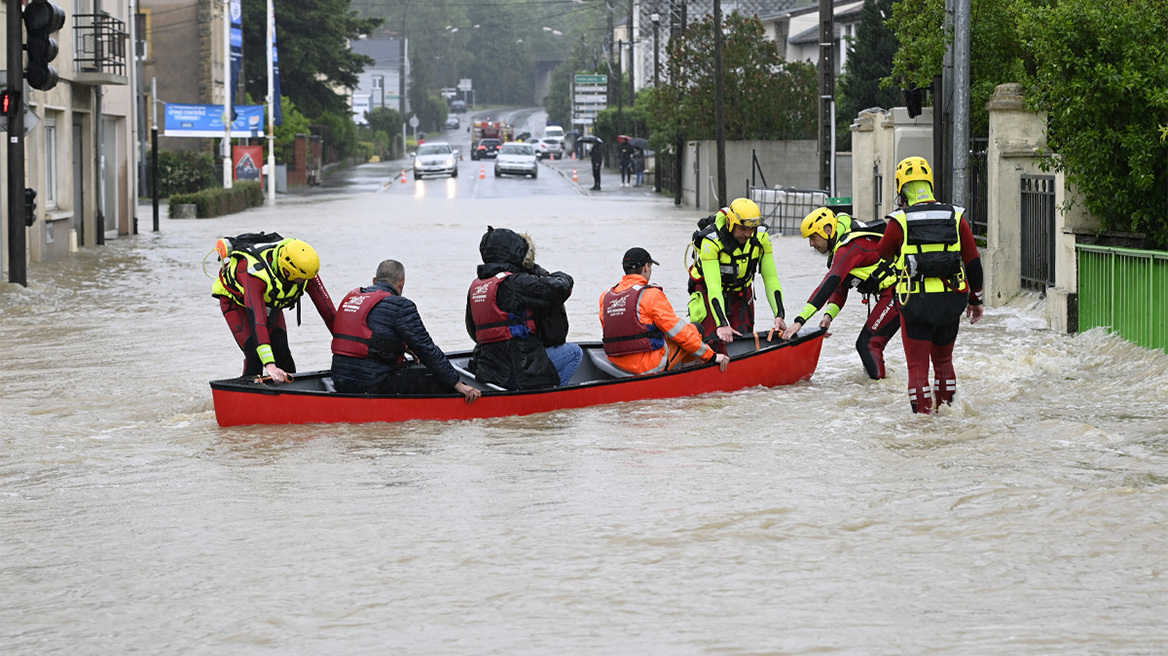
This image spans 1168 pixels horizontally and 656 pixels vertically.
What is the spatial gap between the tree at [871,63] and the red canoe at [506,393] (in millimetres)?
29973

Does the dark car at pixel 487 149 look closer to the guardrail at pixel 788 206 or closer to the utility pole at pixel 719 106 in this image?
the utility pole at pixel 719 106

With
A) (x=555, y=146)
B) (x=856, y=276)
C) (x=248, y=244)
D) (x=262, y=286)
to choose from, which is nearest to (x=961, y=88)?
(x=856, y=276)

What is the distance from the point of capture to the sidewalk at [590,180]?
54.6 meters

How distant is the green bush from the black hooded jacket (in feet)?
104

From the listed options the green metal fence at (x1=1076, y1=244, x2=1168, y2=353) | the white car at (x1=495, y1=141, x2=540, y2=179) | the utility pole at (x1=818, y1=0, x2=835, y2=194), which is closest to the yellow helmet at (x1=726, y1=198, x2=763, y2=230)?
the green metal fence at (x1=1076, y1=244, x2=1168, y2=353)

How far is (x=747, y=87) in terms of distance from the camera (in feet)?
140

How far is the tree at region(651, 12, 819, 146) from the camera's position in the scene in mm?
42281

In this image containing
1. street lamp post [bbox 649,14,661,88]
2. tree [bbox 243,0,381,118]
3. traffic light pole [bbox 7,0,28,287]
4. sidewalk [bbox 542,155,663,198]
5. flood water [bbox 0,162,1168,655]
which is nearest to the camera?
flood water [bbox 0,162,1168,655]

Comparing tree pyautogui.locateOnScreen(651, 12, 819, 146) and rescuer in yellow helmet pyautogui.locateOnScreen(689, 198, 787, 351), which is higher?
tree pyautogui.locateOnScreen(651, 12, 819, 146)

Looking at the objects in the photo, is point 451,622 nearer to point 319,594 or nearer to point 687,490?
point 319,594

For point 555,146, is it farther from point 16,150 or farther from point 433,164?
point 16,150

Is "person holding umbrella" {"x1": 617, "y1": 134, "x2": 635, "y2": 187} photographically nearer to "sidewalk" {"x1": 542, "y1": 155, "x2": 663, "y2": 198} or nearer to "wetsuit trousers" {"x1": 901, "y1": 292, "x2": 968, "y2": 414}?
"sidewalk" {"x1": 542, "y1": 155, "x2": 663, "y2": 198}

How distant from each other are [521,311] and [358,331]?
1095 millimetres

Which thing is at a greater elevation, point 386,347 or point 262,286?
point 262,286
